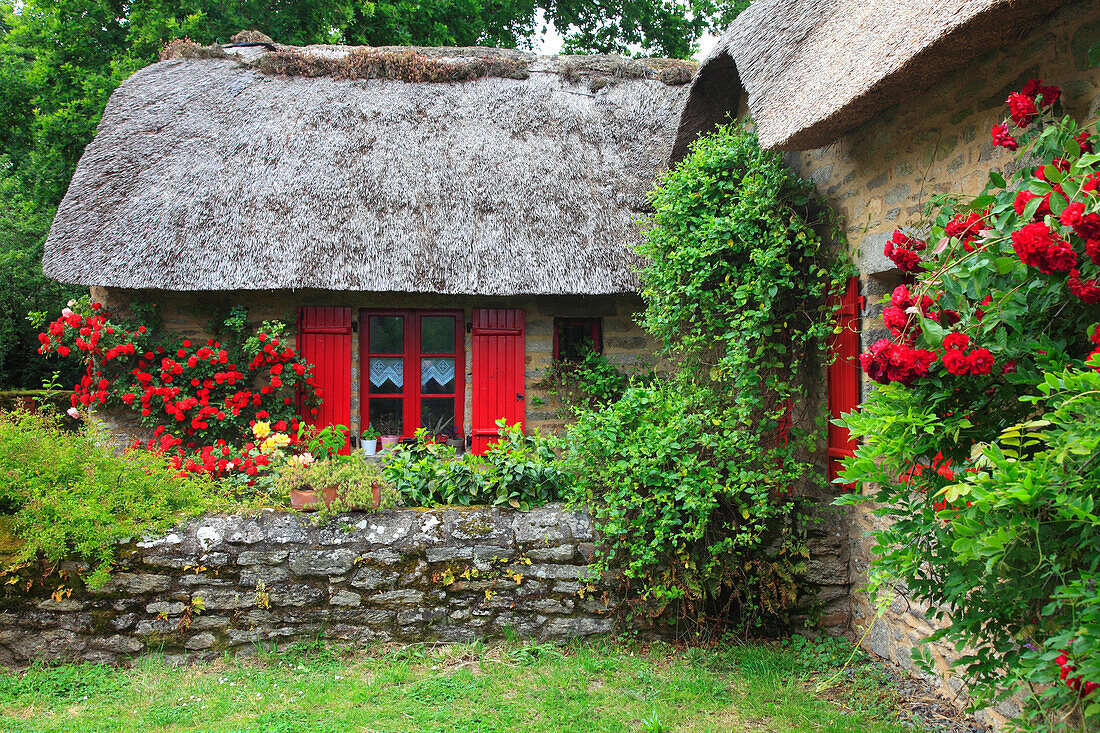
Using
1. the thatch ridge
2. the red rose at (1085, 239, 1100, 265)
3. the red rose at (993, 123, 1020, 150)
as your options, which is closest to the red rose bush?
the thatch ridge

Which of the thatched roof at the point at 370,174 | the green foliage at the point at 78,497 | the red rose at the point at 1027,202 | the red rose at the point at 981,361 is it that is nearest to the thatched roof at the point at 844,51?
the red rose at the point at 1027,202

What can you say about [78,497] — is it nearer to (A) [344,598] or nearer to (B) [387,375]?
(A) [344,598]

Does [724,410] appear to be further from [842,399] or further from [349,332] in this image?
[349,332]

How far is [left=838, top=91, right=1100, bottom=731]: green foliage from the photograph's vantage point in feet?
5.44

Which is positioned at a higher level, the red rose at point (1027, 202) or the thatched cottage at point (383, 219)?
the thatched cottage at point (383, 219)

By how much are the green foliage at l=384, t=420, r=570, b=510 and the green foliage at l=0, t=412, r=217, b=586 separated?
109 centimetres

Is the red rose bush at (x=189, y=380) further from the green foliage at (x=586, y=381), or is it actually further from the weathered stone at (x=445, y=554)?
the weathered stone at (x=445, y=554)

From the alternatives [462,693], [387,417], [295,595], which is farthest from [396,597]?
[387,417]

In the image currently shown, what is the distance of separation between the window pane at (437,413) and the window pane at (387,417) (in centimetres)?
20

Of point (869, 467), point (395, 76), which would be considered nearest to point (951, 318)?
point (869, 467)

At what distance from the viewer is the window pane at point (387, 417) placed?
20.5 ft

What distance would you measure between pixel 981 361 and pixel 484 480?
8.52 feet

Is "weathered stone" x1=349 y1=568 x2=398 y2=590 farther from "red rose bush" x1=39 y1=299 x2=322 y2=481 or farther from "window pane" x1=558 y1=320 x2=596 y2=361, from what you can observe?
"window pane" x1=558 y1=320 x2=596 y2=361

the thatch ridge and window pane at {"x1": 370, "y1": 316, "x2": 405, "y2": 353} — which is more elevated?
the thatch ridge
